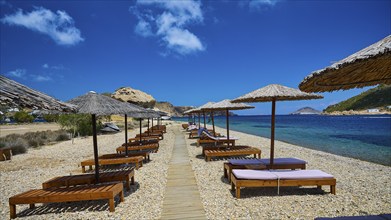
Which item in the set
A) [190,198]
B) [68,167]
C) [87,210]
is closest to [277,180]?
[190,198]

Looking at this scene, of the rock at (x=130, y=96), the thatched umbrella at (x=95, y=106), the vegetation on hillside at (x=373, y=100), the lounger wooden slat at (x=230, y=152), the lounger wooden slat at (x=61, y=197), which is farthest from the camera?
the vegetation on hillside at (x=373, y=100)

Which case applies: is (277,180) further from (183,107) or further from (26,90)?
(183,107)

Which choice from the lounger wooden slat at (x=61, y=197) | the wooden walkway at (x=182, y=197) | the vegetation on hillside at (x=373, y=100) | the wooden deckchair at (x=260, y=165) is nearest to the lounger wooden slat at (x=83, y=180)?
the lounger wooden slat at (x=61, y=197)

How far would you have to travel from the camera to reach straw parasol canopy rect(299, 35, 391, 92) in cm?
Answer: 220

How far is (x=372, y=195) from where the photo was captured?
4.82 m

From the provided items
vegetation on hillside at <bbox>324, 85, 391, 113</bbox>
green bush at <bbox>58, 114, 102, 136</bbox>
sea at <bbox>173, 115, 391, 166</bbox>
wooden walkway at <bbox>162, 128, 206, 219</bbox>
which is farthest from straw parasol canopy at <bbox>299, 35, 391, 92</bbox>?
vegetation on hillside at <bbox>324, 85, 391, 113</bbox>

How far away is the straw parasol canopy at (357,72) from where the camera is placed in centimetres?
220

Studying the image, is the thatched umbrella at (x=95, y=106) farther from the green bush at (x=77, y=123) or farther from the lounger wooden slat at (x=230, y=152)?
the green bush at (x=77, y=123)

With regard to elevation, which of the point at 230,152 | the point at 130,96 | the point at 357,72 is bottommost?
the point at 230,152

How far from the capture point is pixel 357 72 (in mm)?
2787

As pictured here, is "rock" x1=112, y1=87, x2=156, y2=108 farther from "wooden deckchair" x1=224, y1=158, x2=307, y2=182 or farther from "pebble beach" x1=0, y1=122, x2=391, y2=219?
"wooden deckchair" x1=224, y1=158, x2=307, y2=182

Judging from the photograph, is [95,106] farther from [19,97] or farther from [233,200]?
[233,200]

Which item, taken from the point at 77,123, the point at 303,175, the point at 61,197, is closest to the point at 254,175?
the point at 303,175

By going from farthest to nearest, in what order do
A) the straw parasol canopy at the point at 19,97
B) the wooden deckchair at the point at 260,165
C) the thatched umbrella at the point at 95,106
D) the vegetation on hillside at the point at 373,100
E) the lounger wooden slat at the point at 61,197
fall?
the vegetation on hillside at the point at 373,100 < the wooden deckchair at the point at 260,165 < the thatched umbrella at the point at 95,106 < the lounger wooden slat at the point at 61,197 < the straw parasol canopy at the point at 19,97
